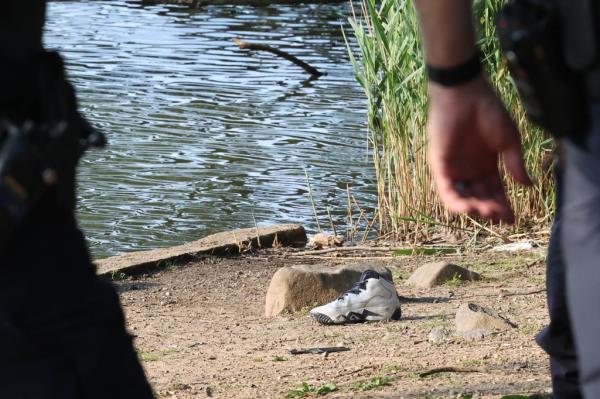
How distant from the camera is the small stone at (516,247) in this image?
266 inches

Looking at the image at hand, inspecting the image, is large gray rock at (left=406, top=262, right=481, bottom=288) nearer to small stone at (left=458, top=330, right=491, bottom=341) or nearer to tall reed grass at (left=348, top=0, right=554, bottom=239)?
tall reed grass at (left=348, top=0, right=554, bottom=239)

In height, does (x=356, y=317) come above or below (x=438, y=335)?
below

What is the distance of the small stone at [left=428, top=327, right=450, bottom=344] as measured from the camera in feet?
15.0

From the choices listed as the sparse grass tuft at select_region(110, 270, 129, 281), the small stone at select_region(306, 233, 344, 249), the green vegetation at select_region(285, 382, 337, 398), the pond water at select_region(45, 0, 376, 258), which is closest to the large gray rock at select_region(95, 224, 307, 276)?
the sparse grass tuft at select_region(110, 270, 129, 281)

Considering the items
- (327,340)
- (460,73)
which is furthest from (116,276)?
(460,73)

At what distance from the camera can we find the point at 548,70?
153 centimetres

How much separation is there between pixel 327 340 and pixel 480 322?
24.9 inches

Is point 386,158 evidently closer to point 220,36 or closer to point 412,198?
point 412,198

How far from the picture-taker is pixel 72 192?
1.72 metres

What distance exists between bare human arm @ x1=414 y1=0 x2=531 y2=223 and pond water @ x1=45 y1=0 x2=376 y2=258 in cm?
584

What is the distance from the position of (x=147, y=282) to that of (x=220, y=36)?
38.8ft

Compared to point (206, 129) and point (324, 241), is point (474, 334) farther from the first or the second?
point (206, 129)

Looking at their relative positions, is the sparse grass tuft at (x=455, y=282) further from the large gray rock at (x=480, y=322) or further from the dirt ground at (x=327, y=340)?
the large gray rock at (x=480, y=322)
